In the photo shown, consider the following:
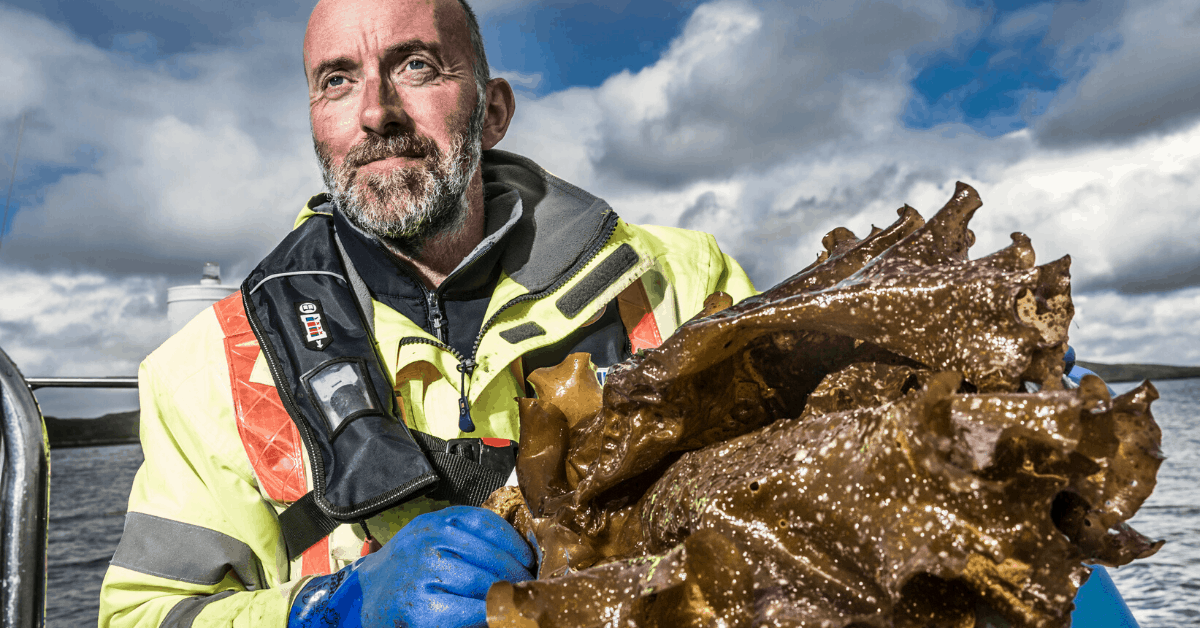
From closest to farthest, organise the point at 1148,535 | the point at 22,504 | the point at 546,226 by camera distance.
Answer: the point at 22,504
the point at 546,226
the point at 1148,535

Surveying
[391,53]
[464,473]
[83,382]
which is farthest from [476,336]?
[83,382]

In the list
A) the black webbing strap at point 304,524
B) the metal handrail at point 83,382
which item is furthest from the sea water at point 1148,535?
the metal handrail at point 83,382

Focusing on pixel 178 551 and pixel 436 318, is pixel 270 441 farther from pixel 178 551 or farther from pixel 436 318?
pixel 436 318

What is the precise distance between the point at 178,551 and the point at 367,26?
1.73 metres

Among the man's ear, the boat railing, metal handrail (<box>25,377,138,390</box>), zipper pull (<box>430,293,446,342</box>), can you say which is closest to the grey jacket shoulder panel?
the man's ear

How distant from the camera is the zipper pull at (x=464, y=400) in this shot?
2.09 m

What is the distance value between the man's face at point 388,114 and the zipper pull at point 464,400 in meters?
0.55

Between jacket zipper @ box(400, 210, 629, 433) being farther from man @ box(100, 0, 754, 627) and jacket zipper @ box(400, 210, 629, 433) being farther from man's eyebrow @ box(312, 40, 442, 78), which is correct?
man's eyebrow @ box(312, 40, 442, 78)

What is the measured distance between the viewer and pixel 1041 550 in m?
0.67

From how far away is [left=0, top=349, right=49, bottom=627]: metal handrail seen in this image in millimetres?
1205

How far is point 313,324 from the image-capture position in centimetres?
212

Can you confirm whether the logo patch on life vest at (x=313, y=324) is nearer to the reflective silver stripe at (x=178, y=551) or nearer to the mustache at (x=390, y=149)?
the mustache at (x=390, y=149)

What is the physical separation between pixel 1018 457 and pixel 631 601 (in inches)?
16.2

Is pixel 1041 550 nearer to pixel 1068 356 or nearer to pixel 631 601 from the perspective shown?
pixel 631 601
